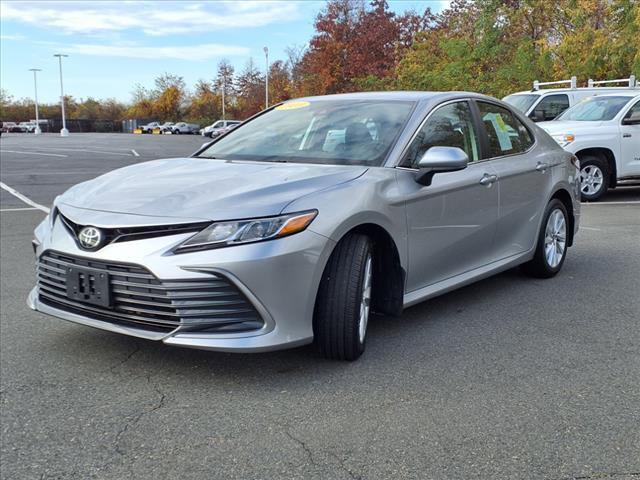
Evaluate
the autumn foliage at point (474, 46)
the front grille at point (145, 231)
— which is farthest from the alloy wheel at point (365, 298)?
the autumn foliage at point (474, 46)

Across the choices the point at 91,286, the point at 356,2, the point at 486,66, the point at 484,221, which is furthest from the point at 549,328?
the point at 356,2

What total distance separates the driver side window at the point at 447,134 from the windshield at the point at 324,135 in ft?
0.48

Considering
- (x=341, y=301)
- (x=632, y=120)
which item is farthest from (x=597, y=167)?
(x=341, y=301)

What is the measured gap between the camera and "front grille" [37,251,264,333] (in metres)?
3.25

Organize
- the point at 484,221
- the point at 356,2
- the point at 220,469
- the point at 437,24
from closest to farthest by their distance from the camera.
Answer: the point at 220,469 < the point at 484,221 < the point at 437,24 < the point at 356,2

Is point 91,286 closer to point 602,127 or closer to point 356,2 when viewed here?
point 602,127

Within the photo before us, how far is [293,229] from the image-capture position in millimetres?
3348

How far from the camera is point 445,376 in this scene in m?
3.63

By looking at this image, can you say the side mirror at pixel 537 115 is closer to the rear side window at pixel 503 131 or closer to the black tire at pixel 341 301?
the rear side window at pixel 503 131

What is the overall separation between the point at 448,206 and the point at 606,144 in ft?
25.5

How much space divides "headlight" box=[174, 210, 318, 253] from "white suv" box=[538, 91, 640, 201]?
8.75 metres

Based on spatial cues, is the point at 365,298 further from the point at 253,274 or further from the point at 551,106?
the point at 551,106

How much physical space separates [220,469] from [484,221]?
9.21ft

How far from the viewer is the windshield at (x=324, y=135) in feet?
13.9
